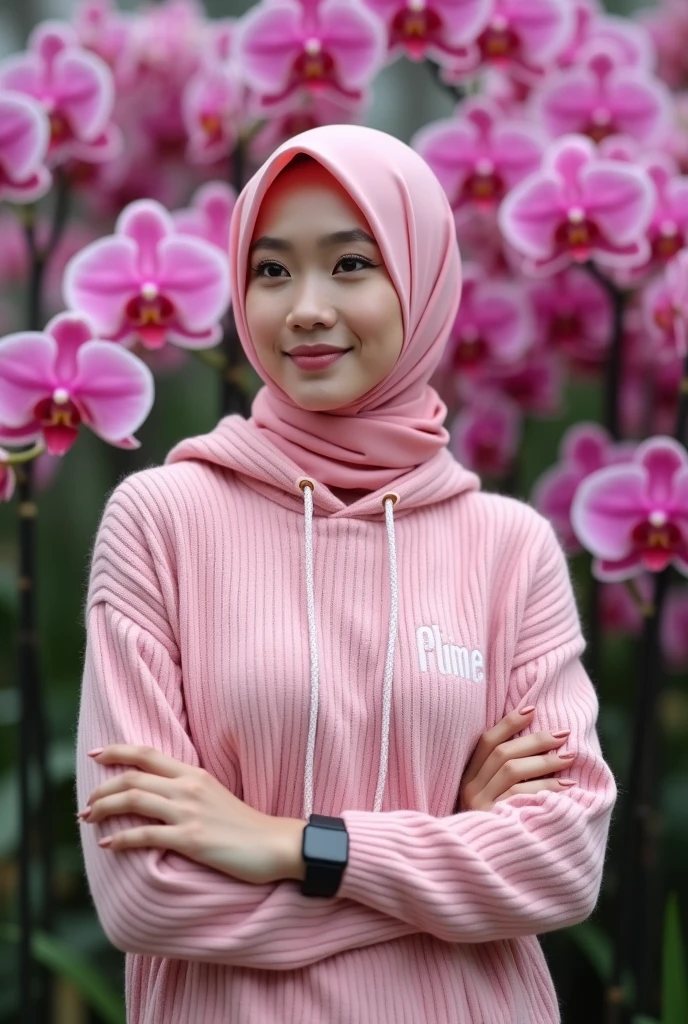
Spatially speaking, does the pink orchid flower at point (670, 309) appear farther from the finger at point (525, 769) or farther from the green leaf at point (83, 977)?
the green leaf at point (83, 977)

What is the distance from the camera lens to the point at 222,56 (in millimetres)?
1896

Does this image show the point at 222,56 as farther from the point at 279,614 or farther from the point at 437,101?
the point at 437,101

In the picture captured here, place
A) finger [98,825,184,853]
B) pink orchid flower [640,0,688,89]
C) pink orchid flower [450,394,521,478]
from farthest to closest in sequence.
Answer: pink orchid flower [640,0,688,89]
pink orchid flower [450,394,521,478]
finger [98,825,184,853]

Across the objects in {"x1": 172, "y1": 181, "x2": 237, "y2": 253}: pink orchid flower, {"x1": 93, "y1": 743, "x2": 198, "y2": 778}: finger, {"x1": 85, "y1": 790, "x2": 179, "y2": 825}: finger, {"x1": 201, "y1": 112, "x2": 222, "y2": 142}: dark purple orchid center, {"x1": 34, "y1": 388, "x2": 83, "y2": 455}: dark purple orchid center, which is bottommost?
{"x1": 85, "y1": 790, "x2": 179, "y2": 825}: finger

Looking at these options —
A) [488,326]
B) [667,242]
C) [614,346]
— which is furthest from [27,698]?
[667,242]

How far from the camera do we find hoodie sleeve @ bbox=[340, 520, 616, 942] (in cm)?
104

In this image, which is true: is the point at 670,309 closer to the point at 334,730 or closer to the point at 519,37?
the point at 519,37

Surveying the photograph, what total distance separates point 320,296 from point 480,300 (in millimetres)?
789

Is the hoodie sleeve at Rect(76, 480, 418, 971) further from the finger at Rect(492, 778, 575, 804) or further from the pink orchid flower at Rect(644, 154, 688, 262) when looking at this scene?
the pink orchid flower at Rect(644, 154, 688, 262)

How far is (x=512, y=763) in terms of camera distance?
1138 mm

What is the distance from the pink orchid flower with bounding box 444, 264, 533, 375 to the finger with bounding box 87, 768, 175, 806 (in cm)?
101

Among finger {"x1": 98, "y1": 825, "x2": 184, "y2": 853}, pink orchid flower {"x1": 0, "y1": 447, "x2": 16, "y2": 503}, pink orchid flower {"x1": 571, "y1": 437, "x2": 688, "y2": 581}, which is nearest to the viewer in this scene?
finger {"x1": 98, "y1": 825, "x2": 184, "y2": 853}

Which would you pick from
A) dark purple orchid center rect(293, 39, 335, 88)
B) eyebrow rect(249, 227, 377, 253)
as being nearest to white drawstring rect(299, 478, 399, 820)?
eyebrow rect(249, 227, 377, 253)

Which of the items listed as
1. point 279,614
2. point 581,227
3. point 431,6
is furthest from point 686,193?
point 279,614
